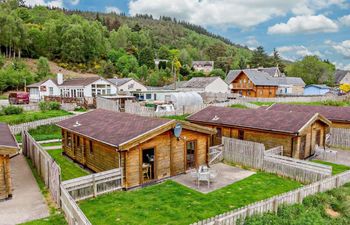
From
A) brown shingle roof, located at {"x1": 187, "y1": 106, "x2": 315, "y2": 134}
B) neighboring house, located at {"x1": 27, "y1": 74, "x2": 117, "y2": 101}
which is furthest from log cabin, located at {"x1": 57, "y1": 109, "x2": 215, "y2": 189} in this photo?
neighboring house, located at {"x1": 27, "y1": 74, "x2": 117, "y2": 101}

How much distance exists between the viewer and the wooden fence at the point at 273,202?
Result: 8.66 metres

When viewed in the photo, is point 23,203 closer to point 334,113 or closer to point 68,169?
point 68,169

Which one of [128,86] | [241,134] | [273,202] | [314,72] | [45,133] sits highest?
[314,72]

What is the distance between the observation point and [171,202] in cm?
1186

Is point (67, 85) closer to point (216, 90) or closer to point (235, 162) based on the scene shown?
point (216, 90)

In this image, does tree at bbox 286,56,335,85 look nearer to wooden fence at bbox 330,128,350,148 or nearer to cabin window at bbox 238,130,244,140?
wooden fence at bbox 330,128,350,148

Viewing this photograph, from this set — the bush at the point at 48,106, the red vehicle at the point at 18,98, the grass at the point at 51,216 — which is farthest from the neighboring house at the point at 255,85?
the grass at the point at 51,216

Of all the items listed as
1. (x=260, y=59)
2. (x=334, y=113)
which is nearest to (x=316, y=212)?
(x=334, y=113)

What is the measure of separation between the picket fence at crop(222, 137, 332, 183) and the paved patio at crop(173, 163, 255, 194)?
826mm

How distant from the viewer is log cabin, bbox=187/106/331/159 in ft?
59.0

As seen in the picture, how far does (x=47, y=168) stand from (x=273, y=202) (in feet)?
32.9

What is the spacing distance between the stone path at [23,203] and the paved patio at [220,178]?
6516 millimetres

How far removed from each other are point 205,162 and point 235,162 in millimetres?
2281

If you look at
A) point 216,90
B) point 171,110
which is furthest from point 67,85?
point 216,90
